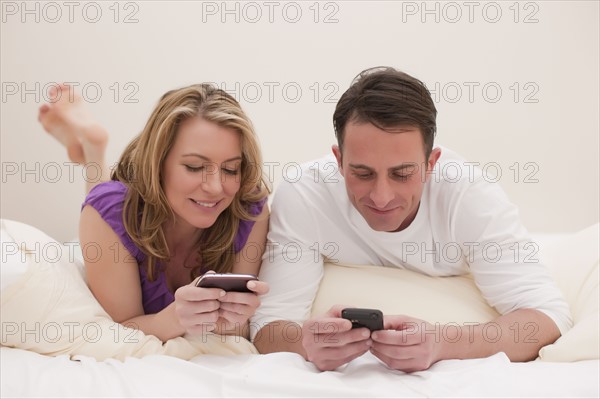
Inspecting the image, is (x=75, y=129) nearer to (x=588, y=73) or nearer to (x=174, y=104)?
(x=174, y=104)

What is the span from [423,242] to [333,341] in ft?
1.48

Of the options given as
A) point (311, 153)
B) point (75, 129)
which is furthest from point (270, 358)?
point (311, 153)

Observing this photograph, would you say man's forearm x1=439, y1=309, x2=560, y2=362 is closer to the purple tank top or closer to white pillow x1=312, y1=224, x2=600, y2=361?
white pillow x1=312, y1=224, x2=600, y2=361

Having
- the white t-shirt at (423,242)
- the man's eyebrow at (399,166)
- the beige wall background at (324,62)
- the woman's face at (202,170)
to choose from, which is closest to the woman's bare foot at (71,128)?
the beige wall background at (324,62)

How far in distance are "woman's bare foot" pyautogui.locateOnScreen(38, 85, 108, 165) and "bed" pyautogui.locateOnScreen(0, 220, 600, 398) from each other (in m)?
0.58

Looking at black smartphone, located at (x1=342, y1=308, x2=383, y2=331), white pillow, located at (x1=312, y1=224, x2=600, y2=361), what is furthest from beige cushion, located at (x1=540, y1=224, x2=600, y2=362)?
black smartphone, located at (x1=342, y1=308, x2=383, y2=331)

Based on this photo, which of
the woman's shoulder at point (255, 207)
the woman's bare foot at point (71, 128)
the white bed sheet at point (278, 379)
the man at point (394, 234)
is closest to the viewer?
the white bed sheet at point (278, 379)

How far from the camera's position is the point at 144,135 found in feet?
5.10

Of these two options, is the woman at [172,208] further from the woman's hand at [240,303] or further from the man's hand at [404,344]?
the man's hand at [404,344]

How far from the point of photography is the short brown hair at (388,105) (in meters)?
1.45

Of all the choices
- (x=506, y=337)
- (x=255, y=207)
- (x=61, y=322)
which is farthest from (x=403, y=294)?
(x=61, y=322)

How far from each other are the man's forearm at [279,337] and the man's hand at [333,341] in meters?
0.13

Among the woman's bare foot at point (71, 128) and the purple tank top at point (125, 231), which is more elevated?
the woman's bare foot at point (71, 128)

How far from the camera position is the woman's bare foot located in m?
2.18
